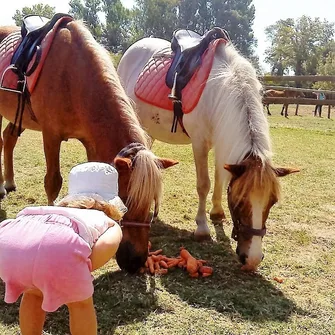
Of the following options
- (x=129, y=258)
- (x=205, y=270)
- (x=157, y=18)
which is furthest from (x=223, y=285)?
(x=157, y=18)

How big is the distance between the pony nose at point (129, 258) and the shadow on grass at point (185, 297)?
0.48 ft

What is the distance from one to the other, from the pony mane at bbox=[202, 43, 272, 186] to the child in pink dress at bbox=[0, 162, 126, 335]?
1.35 meters

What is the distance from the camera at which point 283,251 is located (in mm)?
3697

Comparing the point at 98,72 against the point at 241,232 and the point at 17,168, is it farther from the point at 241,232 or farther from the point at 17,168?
the point at 17,168

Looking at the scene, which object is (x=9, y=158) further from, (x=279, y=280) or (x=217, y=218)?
(x=279, y=280)

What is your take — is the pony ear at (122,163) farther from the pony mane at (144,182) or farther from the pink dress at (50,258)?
the pink dress at (50,258)

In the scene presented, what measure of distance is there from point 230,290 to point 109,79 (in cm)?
171

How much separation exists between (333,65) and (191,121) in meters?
33.2

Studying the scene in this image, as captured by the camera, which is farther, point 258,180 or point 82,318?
point 258,180

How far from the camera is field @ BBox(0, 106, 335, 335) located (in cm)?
247

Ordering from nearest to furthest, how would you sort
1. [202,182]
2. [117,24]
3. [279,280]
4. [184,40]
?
[279,280] → [202,182] → [184,40] → [117,24]

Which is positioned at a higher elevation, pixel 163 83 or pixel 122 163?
pixel 163 83

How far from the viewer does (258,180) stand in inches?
114

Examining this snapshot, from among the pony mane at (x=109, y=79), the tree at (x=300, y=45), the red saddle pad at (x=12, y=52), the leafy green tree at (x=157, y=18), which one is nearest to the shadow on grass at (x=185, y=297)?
the pony mane at (x=109, y=79)
